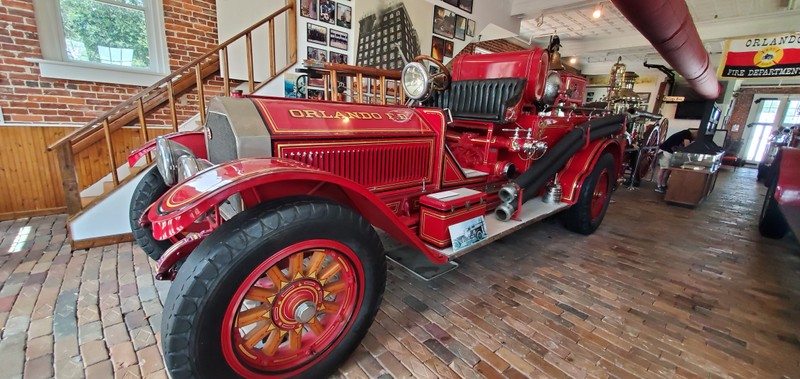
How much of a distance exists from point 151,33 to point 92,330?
365 cm

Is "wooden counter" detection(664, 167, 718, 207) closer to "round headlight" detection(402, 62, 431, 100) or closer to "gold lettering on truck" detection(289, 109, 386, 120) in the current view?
"round headlight" detection(402, 62, 431, 100)

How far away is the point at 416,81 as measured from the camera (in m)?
2.29

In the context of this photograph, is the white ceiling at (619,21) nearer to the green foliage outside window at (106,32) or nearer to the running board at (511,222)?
the running board at (511,222)

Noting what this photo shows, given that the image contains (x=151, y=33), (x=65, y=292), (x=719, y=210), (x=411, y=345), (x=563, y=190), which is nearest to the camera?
(x=411, y=345)

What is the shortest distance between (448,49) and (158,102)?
15.4ft

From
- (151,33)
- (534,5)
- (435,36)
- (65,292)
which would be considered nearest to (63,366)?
(65,292)

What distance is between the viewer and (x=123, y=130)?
388cm

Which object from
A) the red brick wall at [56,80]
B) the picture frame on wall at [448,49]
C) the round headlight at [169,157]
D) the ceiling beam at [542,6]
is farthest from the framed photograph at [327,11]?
the ceiling beam at [542,6]

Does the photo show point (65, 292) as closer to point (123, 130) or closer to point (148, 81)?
point (123, 130)

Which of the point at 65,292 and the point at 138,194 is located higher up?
the point at 138,194

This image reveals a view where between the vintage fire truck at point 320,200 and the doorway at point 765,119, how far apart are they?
1330 centimetres

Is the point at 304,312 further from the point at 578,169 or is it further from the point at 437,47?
the point at 437,47

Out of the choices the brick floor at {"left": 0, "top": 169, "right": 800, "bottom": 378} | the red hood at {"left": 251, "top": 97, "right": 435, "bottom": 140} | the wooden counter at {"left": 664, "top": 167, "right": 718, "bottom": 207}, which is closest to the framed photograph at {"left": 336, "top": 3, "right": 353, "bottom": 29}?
the red hood at {"left": 251, "top": 97, "right": 435, "bottom": 140}

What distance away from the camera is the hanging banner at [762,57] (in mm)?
5434
